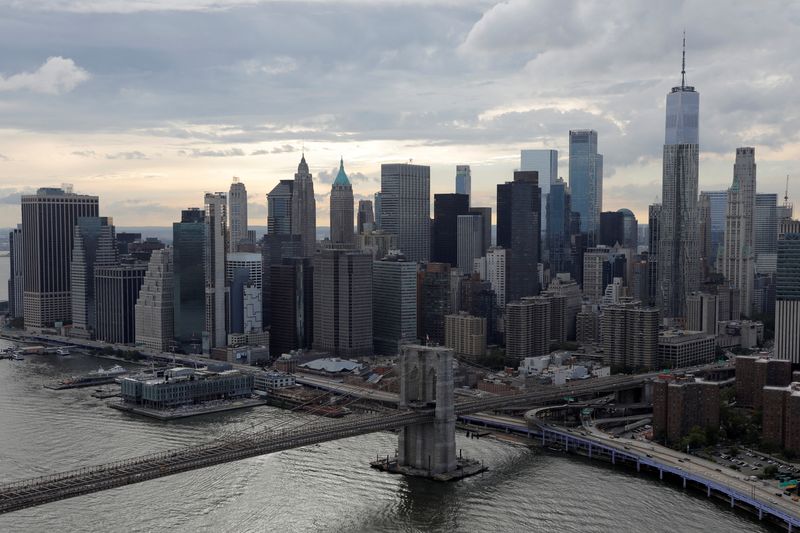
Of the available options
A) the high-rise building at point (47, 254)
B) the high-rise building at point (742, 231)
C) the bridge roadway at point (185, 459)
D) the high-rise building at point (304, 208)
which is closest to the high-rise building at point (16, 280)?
the high-rise building at point (47, 254)

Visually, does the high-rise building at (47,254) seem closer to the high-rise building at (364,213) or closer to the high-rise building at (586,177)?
the high-rise building at (364,213)

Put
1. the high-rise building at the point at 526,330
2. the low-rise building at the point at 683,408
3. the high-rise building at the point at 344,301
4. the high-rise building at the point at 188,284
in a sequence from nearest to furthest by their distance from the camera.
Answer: the low-rise building at the point at 683,408
the high-rise building at the point at 344,301
the high-rise building at the point at 526,330
the high-rise building at the point at 188,284

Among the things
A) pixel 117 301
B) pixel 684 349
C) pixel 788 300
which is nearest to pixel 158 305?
pixel 117 301

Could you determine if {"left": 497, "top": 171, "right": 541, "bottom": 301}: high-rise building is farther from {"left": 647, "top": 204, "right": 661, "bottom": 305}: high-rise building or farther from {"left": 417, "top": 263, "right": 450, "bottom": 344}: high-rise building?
{"left": 417, "top": 263, "right": 450, "bottom": 344}: high-rise building

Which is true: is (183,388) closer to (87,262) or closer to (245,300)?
(245,300)

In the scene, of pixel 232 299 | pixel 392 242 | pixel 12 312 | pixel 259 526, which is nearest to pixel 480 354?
pixel 232 299

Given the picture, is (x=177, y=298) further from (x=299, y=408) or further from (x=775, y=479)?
(x=775, y=479)
